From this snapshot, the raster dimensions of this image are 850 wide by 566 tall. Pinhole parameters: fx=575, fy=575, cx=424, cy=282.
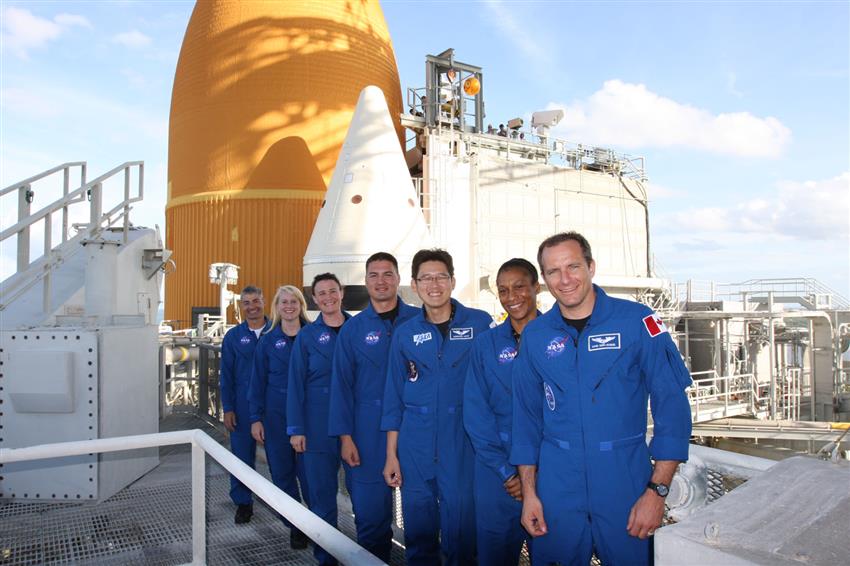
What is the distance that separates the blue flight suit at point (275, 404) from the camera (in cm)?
396

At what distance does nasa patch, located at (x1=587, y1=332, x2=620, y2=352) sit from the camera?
7.04 feet

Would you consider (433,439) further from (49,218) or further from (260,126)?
(260,126)

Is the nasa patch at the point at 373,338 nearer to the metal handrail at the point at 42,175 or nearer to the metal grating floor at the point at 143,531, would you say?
the metal grating floor at the point at 143,531

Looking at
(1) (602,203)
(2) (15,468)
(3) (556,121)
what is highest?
(3) (556,121)

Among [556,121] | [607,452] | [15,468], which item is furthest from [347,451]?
[556,121]

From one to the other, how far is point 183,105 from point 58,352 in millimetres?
12845

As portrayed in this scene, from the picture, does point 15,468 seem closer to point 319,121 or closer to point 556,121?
point 319,121

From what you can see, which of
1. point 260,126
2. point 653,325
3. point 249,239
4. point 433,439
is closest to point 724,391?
point 249,239

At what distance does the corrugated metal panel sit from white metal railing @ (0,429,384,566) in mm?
12225

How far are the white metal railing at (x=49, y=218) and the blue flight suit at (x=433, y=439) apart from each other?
3.40 metres

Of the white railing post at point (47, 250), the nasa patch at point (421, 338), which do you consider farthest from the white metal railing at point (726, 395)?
the white railing post at point (47, 250)

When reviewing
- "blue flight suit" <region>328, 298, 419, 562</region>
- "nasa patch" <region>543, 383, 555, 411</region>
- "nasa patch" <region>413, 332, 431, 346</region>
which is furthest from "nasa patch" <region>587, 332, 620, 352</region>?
"blue flight suit" <region>328, 298, 419, 562</region>

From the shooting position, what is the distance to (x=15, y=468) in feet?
13.2

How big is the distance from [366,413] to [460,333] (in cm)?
78
